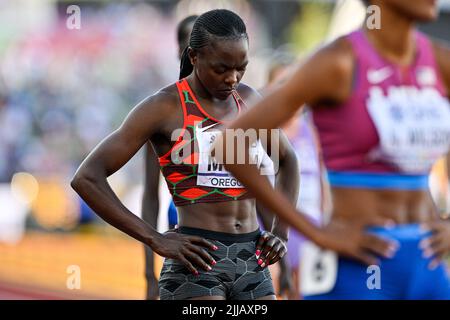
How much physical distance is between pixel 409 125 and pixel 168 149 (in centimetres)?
163

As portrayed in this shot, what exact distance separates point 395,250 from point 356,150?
0.36 m

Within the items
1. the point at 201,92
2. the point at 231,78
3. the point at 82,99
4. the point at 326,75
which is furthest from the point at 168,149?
the point at 82,99

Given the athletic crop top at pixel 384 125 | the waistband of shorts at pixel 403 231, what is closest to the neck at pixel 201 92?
the athletic crop top at pixel 384 125

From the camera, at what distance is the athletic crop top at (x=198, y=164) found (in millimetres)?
4555

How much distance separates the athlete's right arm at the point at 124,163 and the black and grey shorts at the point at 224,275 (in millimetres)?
67

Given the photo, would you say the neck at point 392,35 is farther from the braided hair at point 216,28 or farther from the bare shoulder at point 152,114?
the bare shoulder at point 152,114

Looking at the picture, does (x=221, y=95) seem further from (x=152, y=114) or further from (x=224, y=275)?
(x=224, y=275)

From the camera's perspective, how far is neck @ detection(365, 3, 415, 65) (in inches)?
131

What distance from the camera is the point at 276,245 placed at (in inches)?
184

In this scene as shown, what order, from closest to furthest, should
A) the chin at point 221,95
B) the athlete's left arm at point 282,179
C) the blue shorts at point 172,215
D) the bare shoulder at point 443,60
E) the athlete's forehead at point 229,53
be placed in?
the bare shoulder at point 443,60 < the athlete's forehead at point 229,53 < the chin at point 221,95 < the athlete's left arm at point 282,179 < the blue shorts at point 172,215

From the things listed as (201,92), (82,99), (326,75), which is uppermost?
(82,99)

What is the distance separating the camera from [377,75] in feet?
10.7

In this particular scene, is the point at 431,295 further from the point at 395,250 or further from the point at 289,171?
the point at 289,171

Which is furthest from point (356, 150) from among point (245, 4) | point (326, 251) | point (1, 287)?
point (245, 4)
